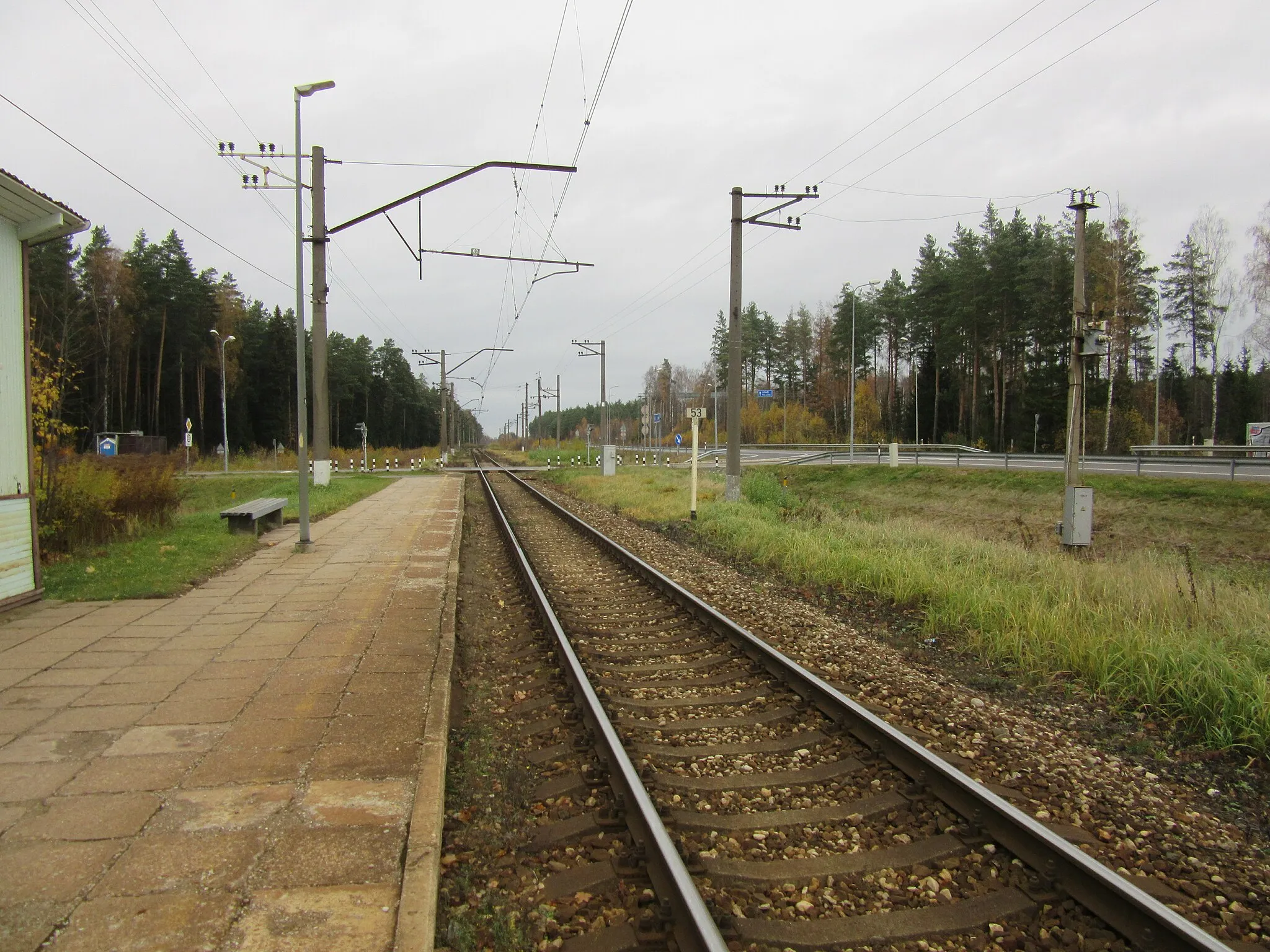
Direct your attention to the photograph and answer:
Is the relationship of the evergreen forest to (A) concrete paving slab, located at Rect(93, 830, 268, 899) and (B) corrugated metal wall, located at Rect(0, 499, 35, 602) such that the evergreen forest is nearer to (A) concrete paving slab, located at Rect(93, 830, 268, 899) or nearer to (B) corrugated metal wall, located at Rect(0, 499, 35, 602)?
(B) corrugated metal wall, located at Rect(0, 499, 35, 602)

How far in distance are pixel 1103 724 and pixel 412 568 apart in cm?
825

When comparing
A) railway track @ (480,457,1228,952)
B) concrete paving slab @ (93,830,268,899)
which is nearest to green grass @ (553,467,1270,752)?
railway track @ (480,457,1228,952)

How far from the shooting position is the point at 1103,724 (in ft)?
16.8

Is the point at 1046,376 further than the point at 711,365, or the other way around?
the point at 711,365

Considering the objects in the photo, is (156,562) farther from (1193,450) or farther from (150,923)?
(1193,450)

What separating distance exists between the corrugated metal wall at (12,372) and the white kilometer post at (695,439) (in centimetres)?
1063

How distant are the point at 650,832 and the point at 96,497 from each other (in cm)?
1190

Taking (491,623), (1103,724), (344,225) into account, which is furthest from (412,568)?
(1103,724)

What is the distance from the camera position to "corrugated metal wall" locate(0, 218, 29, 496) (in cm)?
758

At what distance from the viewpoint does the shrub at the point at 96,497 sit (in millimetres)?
10844

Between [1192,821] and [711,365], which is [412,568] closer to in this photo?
[1192,821]

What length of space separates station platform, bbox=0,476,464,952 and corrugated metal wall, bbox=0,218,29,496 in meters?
1.38

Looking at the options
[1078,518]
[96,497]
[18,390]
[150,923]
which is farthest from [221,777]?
[1078,518]

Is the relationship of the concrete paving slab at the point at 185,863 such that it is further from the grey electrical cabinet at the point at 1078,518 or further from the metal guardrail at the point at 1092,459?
the metal guardrail at the point at 1092,459
